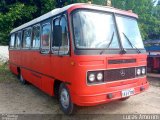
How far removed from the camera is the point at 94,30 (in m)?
5.33

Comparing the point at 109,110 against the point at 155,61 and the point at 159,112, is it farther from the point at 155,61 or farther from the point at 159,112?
the point at 155,61

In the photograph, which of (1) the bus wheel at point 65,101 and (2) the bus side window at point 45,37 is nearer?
(1) the bus wheel at point 65,101

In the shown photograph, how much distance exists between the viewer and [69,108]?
18.7 feet

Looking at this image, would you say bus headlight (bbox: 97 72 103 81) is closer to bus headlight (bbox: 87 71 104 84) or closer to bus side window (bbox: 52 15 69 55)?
bus headlight (bbox: 87 71 104 84)

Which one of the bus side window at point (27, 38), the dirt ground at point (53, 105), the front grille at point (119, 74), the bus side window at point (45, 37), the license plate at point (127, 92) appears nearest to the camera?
the front grille at point (119, 74)

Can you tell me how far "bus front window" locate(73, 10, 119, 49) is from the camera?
5.14 metres

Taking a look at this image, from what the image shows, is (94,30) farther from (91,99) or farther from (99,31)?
(91,99)

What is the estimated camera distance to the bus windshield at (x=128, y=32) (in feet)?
→ 19.1

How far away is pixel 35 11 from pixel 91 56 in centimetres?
1268

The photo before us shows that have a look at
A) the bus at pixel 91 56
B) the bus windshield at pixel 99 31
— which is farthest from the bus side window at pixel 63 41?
the bus windshield at pixel 99 31

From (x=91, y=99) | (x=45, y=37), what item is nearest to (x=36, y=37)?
(x=45, y=37)

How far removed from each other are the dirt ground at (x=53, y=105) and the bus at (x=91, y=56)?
0.58m

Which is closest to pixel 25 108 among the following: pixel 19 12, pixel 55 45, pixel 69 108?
pixel 69 108

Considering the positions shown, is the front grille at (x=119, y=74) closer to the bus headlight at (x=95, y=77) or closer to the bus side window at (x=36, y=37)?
the bus headlight at (x=95, y=77)
